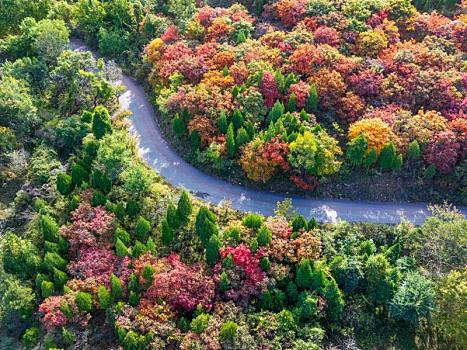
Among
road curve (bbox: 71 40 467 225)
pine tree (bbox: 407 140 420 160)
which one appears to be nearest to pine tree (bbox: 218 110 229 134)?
road curve (bbox: 71 40 467 225)

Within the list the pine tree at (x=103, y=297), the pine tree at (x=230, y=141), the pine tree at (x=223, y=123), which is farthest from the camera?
the pine tree at (x=223, y=123)

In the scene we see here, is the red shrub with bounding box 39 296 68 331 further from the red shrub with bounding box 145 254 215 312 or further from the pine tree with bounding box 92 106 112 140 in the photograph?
the pine tree with bounding box 92 106 112 140

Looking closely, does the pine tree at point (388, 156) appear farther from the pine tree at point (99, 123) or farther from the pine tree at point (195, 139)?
the pine tree at point (99, 123)

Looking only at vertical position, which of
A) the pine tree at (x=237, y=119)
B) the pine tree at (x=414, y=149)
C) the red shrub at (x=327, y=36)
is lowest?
the pine tree at (x=414, y=149)

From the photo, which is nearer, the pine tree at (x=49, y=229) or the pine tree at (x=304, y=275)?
the pine tree at (x=304, y=275)

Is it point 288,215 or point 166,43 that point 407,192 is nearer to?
point 288,215

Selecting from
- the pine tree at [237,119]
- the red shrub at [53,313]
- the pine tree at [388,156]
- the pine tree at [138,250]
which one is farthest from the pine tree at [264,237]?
the red shrub at [53,313]

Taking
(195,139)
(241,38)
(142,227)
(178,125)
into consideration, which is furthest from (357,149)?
(142,227)
